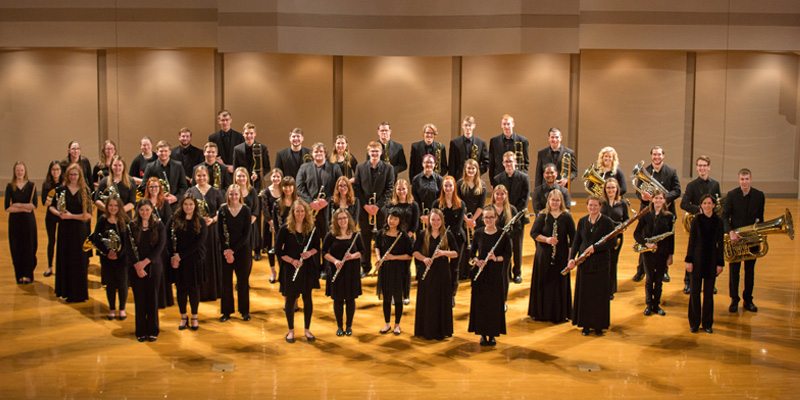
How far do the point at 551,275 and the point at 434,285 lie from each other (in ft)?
3.77

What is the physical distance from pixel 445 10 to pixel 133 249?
776 centimetres

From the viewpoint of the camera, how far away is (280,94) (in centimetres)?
1334

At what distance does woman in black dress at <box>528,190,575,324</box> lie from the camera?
673 cm

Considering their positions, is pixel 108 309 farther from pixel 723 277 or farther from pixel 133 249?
pixel 723 277

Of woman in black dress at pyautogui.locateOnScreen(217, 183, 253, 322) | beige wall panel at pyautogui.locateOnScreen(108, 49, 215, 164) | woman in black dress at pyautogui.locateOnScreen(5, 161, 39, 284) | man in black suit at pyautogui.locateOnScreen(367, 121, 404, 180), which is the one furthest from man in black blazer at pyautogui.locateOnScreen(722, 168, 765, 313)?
beige wall panel at pyautogui.locateOnScreen(108, 49, 215, 164)

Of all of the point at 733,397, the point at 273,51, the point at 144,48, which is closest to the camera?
the point at 733,397

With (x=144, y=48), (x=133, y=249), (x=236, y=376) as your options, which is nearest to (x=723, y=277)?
(x=236, y=376)

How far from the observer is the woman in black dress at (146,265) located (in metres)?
6.21

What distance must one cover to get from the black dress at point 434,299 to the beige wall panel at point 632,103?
7.97 metres

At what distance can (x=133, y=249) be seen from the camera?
6.21 m

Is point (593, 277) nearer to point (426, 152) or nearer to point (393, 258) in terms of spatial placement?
point (393, 258)

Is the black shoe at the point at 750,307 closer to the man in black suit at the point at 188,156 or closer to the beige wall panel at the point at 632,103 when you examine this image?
the man in black suit at the point at 188,156

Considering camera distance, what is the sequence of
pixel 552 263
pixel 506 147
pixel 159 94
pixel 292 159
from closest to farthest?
1. pixel 552 263
2. pixel 292 159
3. pixel 506 147
4. pixel 159 94

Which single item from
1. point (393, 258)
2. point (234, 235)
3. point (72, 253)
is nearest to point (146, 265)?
point (234, 235)
